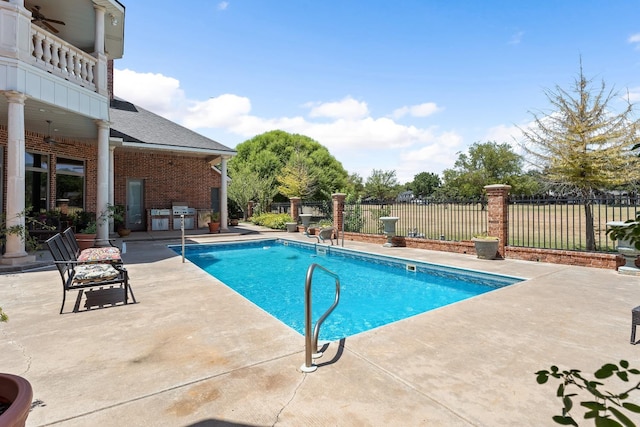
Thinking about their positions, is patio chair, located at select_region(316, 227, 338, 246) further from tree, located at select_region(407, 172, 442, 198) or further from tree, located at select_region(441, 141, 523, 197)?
tree, located at select_region(407, 172, 442, 198)

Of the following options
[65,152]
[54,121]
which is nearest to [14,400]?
[54,121]

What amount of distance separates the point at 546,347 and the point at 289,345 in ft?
9.13

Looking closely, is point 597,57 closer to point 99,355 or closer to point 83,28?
point 99,355

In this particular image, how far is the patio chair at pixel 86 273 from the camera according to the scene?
461cm

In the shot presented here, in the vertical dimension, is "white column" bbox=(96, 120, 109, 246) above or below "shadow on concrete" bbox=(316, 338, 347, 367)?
above

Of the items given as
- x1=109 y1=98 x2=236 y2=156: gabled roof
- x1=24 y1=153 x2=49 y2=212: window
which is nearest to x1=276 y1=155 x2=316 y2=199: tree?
x1=109 y1=98 x2=236 y2=156: gabled roof

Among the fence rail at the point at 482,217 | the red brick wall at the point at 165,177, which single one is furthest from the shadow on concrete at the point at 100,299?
the red brick wall at the point at 165,177

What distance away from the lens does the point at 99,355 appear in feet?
10.9

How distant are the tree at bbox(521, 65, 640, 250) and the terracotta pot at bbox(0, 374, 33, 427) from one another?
1058 cm

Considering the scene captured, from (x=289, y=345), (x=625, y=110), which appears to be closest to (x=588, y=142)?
(x=625, y=110)

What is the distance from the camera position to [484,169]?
2020 inches

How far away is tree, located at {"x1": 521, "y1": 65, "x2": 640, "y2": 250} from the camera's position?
860 cm

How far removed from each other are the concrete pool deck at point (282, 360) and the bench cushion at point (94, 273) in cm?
45

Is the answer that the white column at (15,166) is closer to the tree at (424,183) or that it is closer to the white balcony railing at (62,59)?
the white balcony railing at (62,59)
